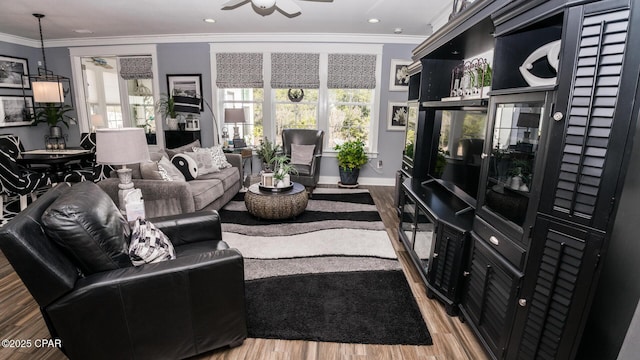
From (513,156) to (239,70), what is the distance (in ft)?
16.4

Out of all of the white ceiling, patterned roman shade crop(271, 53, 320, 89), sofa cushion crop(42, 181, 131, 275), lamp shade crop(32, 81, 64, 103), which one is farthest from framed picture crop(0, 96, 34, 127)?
sofa cushion crop(42, 181, 131, 275)

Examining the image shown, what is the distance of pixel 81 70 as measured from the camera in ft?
19.8

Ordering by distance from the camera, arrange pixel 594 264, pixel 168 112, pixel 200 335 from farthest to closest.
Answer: pixel 168 112, pixel 200 335, pixel 594 264

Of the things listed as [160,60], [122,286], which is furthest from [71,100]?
[122,286]

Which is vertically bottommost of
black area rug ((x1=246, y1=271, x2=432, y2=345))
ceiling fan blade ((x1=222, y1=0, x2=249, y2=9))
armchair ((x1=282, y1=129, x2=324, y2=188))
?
black area rug ((x1=246, y1=271, x2=432, y2=345))

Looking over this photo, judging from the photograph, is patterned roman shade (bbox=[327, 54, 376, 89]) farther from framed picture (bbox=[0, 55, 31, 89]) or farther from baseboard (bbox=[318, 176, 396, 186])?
framed picture (bbox=[0, 55, 31, 89])

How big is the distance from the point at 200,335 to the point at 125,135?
1479 millimetres

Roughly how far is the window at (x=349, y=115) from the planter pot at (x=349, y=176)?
1.99 feet

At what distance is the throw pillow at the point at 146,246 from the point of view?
Result: 167 cm

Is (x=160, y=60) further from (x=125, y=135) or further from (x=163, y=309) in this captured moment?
(x=163, y=309)

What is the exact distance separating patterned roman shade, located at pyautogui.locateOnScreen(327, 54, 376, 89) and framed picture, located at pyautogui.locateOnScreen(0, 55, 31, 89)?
5537mm

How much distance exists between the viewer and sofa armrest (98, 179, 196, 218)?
321 cm

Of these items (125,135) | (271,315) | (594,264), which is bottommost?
(271,315)

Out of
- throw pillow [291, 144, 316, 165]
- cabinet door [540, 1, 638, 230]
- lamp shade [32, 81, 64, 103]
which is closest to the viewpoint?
cabinet door [540, 1, 638, 230]
